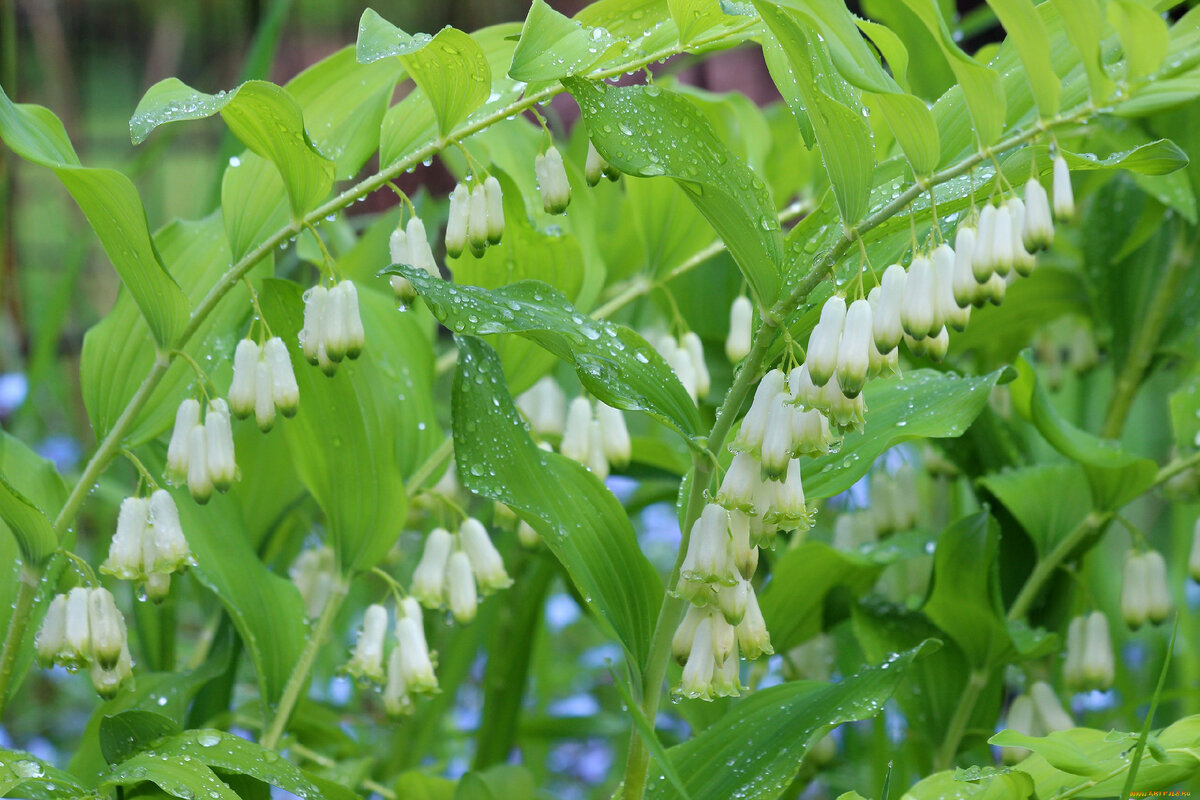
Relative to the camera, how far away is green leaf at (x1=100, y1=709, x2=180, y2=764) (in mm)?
1219

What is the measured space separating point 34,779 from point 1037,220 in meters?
1.17

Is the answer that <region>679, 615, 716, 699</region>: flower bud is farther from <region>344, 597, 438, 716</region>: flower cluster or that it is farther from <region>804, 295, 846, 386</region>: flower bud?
<region>344, 597, 438, 716</region>: flower cluster

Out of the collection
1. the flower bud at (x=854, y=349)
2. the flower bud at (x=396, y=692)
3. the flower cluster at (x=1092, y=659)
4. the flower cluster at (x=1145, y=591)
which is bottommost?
the flower cluster at (x=1092, y=659)

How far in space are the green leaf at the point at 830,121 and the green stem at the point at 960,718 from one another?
94cm

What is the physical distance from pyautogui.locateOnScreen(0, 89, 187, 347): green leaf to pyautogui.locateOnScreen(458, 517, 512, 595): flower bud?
1.62 ft

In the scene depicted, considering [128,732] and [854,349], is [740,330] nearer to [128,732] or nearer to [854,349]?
[854,349]

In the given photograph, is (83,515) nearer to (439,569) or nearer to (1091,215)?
(439,569)

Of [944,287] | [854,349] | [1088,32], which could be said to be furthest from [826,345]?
[1088,32]

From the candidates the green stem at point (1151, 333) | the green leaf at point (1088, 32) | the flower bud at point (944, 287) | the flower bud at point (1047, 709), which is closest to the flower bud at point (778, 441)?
the flower bud at point (944, 287)

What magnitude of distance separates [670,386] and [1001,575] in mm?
1008

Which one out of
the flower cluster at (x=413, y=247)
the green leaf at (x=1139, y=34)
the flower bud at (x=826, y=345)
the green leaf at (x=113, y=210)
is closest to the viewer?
the green leaf at (x=1139, y=34)

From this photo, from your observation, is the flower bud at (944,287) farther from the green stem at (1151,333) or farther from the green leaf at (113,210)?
the green stem at (1151,333)

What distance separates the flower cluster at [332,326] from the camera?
1207 mm

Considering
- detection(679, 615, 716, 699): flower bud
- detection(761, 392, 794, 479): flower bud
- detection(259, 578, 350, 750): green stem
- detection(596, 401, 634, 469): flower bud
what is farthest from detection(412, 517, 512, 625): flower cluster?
detection(761, 392, 794, 479): flower bud
